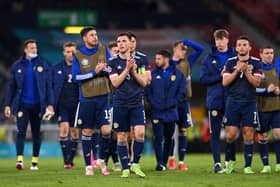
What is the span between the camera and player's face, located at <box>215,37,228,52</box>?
1627 centimetres

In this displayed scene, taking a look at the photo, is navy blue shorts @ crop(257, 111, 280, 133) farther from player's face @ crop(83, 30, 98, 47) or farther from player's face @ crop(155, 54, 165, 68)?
player's face @ crop(83, 30, 98, 47)

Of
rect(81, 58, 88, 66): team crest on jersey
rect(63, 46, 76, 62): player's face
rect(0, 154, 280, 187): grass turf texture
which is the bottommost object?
rect(0, 154, 280, 187): grass turf texture

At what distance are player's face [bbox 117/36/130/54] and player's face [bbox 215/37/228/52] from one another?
200cm

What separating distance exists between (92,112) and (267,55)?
11.9ft

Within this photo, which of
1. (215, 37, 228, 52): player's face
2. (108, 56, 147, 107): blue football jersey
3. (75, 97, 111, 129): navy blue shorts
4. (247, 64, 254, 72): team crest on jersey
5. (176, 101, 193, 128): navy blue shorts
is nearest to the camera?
(108, 56, 147, 107): blue football jersey

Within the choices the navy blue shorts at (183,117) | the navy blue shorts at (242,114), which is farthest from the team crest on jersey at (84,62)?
the navy blue shorts at (183,117)

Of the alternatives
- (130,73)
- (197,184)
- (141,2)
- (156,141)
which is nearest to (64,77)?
(156,141)

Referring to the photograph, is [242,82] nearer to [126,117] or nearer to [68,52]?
[126,117]

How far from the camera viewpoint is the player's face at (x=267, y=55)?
666 inches

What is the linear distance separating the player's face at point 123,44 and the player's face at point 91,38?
568mm

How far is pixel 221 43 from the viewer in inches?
643

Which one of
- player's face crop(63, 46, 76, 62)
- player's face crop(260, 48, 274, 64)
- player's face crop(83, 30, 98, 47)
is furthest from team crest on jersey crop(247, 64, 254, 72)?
player's face crop(63, 46, 76, 62)

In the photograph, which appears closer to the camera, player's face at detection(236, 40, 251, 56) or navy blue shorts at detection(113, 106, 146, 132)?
navy blue shorts at detection(113, 106, 146, 132)

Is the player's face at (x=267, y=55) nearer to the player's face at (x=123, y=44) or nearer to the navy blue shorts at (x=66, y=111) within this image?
the player's face at (x=123, y=44)
